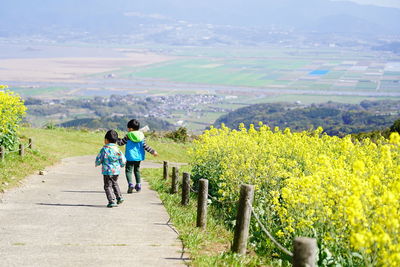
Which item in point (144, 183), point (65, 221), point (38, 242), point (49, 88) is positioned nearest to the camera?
point (38, 242)

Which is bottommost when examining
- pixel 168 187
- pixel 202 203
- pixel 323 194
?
pixel 168 187

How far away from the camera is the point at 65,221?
881 centimetres

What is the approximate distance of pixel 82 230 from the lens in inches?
321

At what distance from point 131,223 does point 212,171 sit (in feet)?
14.7

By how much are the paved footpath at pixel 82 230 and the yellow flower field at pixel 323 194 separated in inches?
64.0

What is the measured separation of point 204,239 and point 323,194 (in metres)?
2.23

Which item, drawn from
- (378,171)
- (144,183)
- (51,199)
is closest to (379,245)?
(378,171)

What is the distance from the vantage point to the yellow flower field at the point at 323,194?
495cm

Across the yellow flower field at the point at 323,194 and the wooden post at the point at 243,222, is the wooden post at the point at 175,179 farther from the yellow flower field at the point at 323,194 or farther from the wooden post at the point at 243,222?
the wooden post at the point at 243,222

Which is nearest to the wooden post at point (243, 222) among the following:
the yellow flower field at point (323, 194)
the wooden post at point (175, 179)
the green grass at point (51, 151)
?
the yellow flower field at point (323, 194)

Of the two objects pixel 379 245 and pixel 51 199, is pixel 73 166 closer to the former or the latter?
pixel 51 199

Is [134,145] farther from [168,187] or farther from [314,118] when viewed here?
[314,118]

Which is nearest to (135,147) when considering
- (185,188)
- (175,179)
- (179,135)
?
(175,179)

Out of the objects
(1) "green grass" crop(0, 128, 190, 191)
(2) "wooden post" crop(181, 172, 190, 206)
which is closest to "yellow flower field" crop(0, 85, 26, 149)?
(1) "green grass" crop(0, 128, 190, 191)
